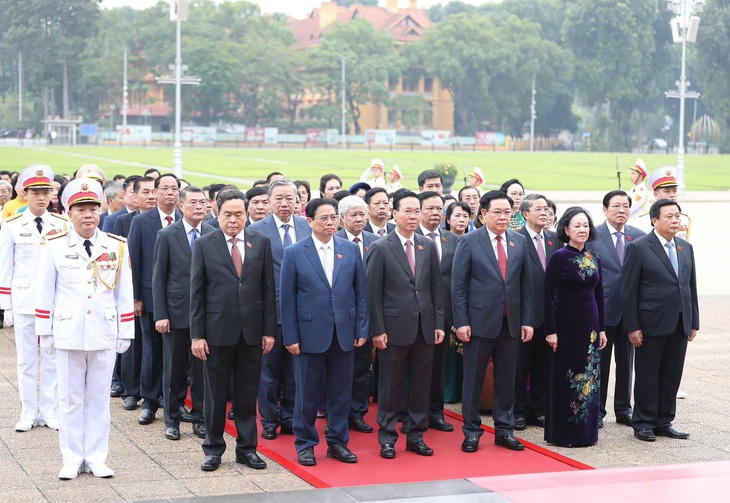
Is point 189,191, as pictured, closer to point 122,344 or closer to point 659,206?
point 122,344

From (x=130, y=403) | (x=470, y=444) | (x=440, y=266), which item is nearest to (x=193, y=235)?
(x=130, y=403)

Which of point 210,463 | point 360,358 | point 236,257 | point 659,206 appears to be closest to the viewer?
point 210,463

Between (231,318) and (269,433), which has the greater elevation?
(231,318)

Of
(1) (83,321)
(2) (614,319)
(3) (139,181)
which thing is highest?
(3) (139,181)

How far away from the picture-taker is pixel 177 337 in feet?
26.9

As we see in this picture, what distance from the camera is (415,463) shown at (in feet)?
24.4

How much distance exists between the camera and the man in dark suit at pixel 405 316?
7.61 m

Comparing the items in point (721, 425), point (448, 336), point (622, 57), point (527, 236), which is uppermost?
point (622, 57)

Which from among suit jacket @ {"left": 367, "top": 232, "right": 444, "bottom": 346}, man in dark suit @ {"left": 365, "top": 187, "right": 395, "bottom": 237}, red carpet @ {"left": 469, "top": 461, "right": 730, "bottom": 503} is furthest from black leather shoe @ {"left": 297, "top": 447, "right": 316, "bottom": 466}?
man in dark suit @ {"left": 365, "top": 187, "right": 395, "bottom": 237}

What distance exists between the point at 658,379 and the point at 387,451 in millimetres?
2343

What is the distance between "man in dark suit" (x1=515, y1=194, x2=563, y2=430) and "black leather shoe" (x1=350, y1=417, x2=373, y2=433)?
1.18 metres

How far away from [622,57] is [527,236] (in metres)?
95.1

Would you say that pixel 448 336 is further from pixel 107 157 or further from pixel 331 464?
pixel 107 157

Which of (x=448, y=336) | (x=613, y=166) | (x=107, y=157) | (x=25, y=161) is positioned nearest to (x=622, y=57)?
(x=613, y=166)
